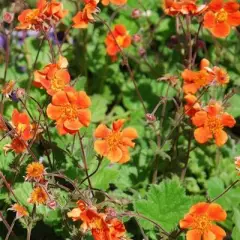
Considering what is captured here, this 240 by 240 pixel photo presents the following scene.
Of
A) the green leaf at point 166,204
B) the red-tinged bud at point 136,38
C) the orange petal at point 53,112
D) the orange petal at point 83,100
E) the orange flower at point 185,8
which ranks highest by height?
the orange flower at point 185,8

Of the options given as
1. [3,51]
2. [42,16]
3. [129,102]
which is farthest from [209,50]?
[42,16]

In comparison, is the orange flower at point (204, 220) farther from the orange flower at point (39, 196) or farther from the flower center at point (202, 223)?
the orange flower at point (39, 196)

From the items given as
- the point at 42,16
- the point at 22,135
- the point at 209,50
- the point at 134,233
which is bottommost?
the point at 134,233

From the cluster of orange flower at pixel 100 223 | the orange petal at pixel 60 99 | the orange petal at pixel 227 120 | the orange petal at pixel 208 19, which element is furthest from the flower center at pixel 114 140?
the orange petal at pixel 208 19

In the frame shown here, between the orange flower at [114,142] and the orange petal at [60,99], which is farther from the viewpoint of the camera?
the orange flower at [114,142]

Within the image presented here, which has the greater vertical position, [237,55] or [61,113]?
[61,113]

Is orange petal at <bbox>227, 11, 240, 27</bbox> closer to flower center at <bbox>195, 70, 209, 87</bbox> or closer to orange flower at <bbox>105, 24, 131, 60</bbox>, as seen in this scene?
flower center at <bbox>195, 70, 209, 87</bbox>

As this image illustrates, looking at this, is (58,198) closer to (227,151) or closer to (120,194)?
(120,194)
